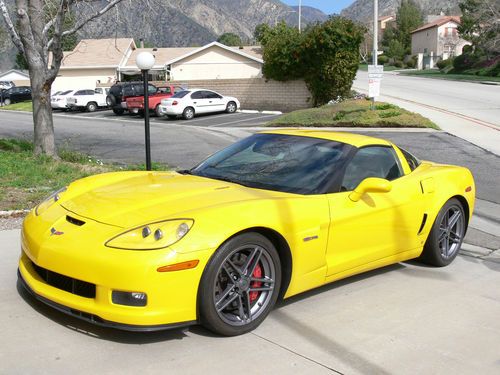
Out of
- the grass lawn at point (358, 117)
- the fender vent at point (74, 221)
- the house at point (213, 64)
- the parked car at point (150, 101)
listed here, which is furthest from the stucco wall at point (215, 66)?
the fender vent at point (74, 221)

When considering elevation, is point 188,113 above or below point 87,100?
below

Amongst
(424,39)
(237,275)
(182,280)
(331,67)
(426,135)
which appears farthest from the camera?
(424,39)

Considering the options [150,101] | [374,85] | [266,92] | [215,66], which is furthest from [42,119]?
[215,66]

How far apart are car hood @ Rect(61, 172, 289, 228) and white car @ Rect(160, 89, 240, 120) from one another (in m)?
23.5

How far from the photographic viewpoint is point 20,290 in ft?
15.3

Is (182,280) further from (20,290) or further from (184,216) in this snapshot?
(20,290)

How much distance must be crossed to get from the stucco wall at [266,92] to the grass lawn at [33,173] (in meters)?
19.6

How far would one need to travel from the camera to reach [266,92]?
32.4m

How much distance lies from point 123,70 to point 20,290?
4850 cm

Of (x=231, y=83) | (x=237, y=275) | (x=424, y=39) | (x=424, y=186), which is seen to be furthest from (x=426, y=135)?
(x=424, y=39)

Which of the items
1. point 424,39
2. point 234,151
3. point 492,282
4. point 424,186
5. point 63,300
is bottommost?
point 492,282

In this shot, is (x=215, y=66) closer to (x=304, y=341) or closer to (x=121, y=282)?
(x=304, y=341)

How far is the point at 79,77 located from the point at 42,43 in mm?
42691

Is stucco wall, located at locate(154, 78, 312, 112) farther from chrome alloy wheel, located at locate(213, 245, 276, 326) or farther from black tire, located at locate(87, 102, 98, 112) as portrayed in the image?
chrome alloy wheel, located at locate(213, 245, 276, 326)
